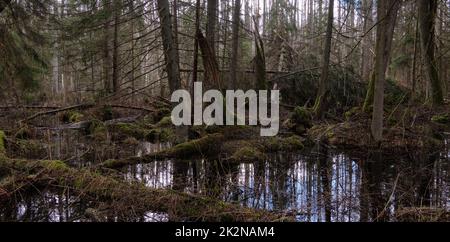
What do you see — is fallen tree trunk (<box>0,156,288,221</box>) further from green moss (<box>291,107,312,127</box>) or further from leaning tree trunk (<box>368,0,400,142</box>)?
green moss (<box>291,107,312,127</box>)

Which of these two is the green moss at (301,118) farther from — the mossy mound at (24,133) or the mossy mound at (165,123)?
the mossy mound at (24,133)

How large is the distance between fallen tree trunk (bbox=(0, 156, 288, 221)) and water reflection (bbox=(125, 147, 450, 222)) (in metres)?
0.75

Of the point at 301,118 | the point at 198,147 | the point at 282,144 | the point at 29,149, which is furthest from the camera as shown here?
the point at 301,118

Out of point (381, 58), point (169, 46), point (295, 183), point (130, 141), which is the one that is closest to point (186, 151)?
point (130, 141)

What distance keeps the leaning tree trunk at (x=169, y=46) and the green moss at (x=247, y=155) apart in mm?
2277

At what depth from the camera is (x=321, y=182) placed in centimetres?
728

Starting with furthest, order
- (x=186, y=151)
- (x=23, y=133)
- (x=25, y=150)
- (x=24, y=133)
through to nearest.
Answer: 1. (x=24, y=133)
2. (x=23, y=133)
3. (x=186, y=151)
4. (x=25, y=150)

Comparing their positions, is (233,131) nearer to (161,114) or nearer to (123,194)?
(161,114)

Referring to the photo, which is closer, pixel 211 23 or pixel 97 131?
pixel 211 23

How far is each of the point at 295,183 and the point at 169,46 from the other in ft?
14.9

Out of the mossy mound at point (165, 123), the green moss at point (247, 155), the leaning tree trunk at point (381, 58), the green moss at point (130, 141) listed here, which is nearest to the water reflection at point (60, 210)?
the green moss at point (247, 155)

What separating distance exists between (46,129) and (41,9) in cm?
383
